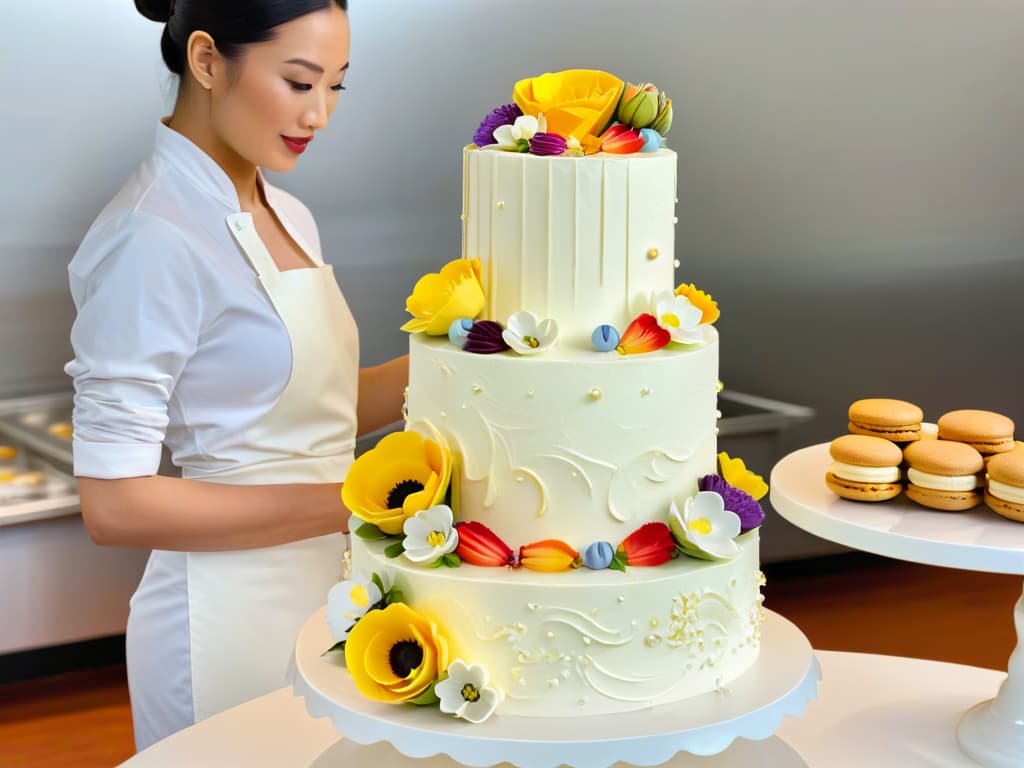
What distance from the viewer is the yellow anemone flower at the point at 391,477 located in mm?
1348

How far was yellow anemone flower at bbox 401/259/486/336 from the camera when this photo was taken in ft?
4.50

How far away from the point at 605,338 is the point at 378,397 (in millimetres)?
817

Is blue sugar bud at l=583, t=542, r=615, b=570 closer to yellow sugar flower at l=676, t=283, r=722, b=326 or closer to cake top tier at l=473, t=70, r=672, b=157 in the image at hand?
yellow sugar flower at l=676, t=283, r=722, b=326

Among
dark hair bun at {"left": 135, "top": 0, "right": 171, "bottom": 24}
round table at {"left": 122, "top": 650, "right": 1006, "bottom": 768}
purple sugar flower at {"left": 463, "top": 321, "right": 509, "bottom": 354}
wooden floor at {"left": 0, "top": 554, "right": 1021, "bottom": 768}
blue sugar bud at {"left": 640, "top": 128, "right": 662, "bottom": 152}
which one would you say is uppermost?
dark hair bun at {"left": 135, "top": 0, "right": 171, "bottom": 24}

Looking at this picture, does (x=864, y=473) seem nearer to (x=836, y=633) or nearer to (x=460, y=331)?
(x=460, y=331)

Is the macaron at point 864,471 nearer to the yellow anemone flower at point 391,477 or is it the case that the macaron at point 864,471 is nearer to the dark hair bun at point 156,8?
the yellow anemone flower at point 391,477

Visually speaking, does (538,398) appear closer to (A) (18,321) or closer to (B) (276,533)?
(B) (276,533)

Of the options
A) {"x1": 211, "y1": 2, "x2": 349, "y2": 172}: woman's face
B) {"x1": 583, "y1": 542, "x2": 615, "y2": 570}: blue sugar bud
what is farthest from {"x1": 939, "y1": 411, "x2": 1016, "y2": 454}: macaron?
{"x1": 211, "y1": 2, "x2": 349, "y2": 172}: woman's face

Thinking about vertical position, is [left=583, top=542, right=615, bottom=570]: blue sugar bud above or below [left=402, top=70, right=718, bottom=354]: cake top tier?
below

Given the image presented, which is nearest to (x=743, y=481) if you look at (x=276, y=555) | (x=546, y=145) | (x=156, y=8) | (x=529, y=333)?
(x=529, y=333)

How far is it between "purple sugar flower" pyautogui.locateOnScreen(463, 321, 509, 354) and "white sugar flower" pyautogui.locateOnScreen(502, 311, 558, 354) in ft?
0.05

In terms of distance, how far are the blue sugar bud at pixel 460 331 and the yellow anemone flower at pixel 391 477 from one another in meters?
0.11

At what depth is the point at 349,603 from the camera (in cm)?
133

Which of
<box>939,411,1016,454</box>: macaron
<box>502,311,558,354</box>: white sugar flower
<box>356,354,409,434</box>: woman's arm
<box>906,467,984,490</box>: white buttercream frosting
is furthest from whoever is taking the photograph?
<box>356,354,409,434</box>: woman's arm
